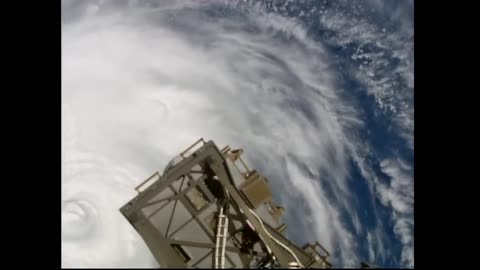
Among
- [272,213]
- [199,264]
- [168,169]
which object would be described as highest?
[168,169]

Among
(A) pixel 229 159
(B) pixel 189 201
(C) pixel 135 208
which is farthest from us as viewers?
(A) pixel 229 159

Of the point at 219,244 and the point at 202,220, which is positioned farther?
the point at 202,220

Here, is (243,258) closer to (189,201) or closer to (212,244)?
(212,244)

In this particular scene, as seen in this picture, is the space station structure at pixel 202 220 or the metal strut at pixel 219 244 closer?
the metal strut at pixel 219 244

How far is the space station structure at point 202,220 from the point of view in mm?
11484

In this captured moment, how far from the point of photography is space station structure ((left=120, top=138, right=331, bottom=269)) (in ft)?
37.7

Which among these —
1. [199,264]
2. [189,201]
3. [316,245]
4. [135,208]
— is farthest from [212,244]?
[316,245]

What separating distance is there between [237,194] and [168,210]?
1.89 meters

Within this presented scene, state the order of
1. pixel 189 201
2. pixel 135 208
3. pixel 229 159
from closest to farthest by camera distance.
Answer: pixel 135 208 < pixel 189 201 < pixel 229 159

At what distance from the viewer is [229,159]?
13555 millimetres

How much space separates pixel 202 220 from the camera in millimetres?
12219

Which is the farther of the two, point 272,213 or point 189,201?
point 272,213

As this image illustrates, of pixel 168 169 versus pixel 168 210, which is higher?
pixel 168 169

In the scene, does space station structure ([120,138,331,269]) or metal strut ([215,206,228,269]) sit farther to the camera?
space station structure ([120,138,331,269])
